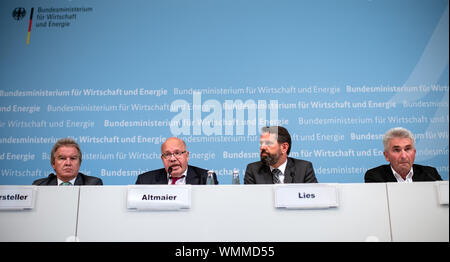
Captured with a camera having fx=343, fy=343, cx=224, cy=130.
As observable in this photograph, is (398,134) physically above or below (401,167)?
above

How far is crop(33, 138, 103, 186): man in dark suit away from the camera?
7.86ft

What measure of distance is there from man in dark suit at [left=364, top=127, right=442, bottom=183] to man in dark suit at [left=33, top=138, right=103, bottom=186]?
192cm

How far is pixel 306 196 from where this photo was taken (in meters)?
1.40

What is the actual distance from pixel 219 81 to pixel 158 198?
170cm

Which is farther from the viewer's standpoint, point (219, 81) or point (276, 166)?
point (219, 81)

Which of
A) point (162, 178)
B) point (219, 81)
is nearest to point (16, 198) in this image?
point (162, 178)

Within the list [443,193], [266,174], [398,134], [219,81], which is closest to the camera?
[443,193]

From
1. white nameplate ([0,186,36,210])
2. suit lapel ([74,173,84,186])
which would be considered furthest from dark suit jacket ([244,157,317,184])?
white nameplate ([0,186,36,210])

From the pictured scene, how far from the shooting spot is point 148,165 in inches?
113

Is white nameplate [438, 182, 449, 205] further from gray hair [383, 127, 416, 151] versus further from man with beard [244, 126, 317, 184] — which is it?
gray hair [383, 127, 416, 151]

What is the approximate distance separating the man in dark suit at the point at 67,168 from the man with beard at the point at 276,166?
42.5 inches

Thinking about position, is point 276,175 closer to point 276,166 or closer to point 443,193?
point 276,166
